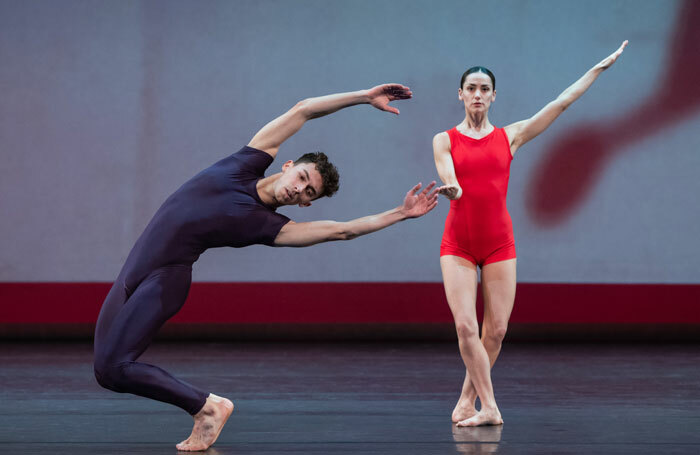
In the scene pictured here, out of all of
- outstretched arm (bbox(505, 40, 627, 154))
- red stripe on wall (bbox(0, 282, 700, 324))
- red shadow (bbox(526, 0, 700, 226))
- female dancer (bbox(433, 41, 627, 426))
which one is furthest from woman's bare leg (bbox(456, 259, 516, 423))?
red shadow (bbox(526, 0, 700, 226))

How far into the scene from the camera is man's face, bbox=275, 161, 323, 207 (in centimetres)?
264

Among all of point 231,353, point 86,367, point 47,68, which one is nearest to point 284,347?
point 231,353

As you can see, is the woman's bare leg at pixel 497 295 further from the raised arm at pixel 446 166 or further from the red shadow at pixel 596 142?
the red shadow at pixel 596 142

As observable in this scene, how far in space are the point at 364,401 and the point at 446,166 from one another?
1.15m

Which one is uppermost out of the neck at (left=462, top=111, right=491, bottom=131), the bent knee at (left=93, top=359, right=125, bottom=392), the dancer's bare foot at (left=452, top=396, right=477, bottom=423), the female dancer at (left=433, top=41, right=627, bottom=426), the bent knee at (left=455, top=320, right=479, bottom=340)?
the neck at (left=462, top=111, right=491, bottom=131)

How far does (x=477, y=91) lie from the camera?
3.11 meters

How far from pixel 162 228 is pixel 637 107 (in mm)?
4332

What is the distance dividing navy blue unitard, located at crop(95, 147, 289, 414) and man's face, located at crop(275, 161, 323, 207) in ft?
0.30

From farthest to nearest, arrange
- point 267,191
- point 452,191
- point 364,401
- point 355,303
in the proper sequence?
1. point 355,303
2. point 364,401
3. point 452,191
4. point 267,191

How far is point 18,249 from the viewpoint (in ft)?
19.2

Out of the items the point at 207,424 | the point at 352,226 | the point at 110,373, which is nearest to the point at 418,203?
the point at 352,226

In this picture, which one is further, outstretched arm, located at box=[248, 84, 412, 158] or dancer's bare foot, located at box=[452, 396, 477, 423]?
dancer's bare foot, located at box=[452, 396, 477, 423]

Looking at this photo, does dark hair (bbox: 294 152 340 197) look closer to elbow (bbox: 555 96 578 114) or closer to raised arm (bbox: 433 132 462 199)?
raised arm (bbox: 433 132 462 199)

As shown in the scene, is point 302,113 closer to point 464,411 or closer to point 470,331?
point 470,331
